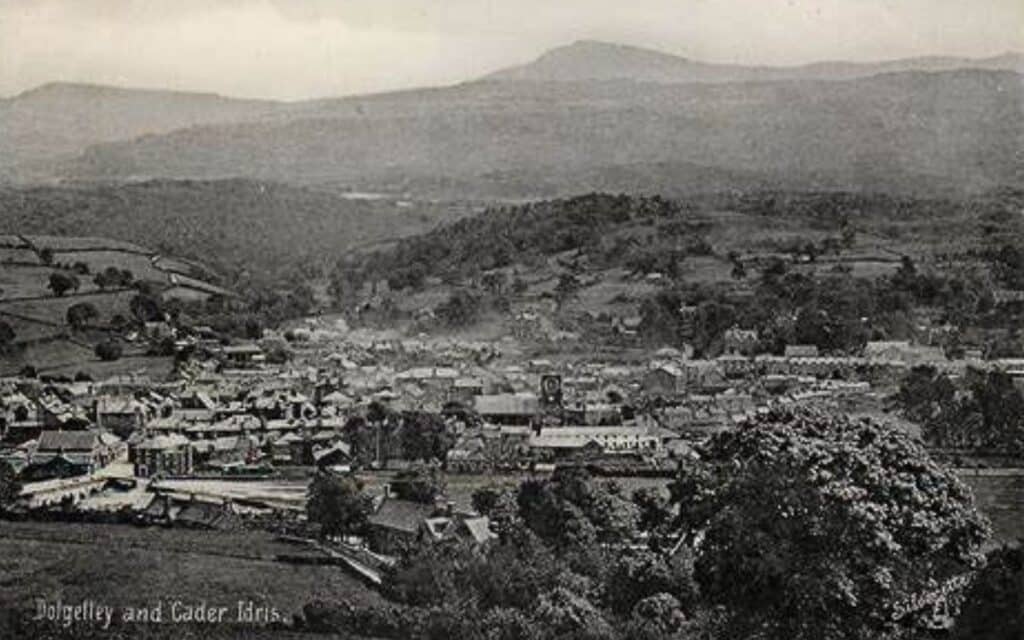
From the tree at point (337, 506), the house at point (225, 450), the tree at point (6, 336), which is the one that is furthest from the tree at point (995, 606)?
the tree at point (6, 336)

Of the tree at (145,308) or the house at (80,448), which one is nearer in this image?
the house at (80,448)

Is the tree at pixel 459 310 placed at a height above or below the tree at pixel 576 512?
above

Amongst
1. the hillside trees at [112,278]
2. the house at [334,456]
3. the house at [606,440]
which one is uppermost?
the hillside trees at [112,278]

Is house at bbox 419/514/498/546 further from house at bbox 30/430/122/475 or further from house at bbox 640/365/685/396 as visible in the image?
house at bbox 30/430/122/475

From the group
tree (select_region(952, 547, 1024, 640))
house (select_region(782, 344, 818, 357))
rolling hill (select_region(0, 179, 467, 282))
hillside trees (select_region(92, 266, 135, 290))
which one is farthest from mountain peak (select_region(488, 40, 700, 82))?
tree (select_region(952, 547, 1024, 640))

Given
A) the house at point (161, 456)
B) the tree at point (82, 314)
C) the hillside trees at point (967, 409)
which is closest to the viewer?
the hillside trees at point (967, 409)

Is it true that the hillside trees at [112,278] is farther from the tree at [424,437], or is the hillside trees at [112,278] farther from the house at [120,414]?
the tree at [424,437]

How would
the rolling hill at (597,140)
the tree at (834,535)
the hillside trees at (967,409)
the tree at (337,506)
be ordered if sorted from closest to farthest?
the tree at (834,535) < the tree at (337,506) < the hillside trees at (967,409) < the rolling hill at (597,140)
